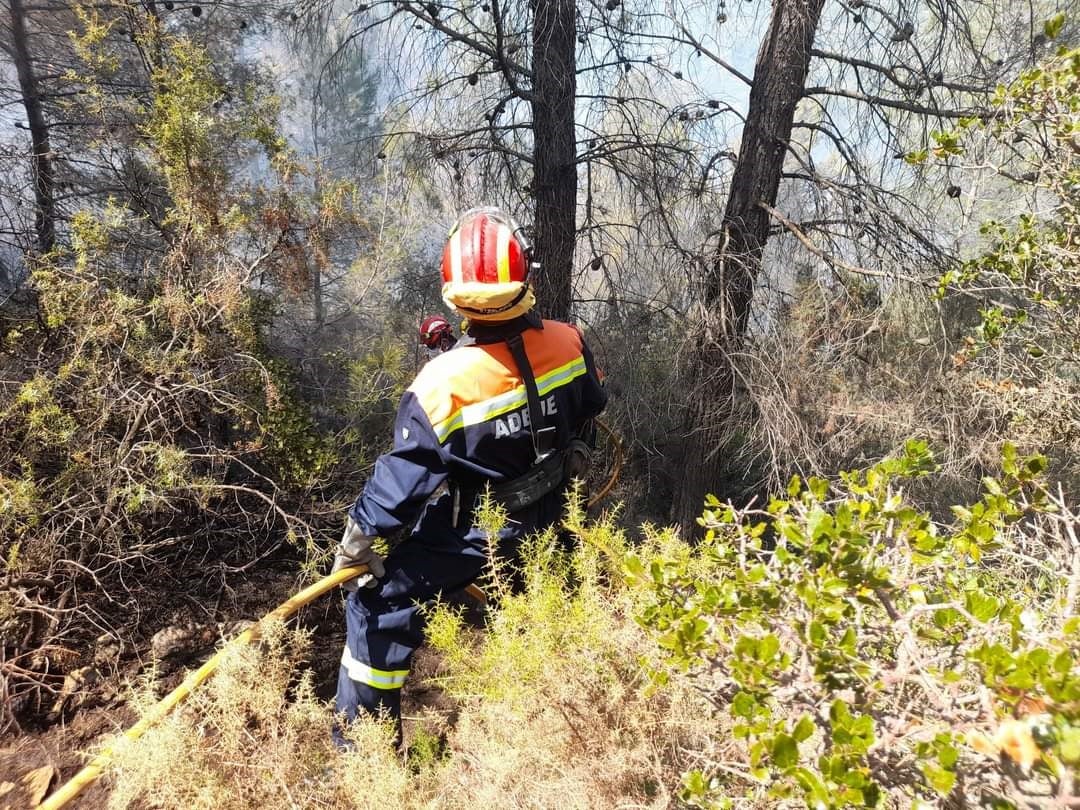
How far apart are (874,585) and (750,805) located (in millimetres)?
583

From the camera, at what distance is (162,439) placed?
2.64 m

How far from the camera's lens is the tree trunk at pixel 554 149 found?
10.9 ft

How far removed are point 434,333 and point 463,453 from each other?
2.52 ft

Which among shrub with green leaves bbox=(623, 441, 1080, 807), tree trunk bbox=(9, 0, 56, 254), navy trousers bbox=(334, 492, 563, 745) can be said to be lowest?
navy trousers bbox=(334, 492, 563, 745)

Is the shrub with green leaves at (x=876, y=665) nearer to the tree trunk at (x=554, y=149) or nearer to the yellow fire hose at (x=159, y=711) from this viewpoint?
the yellow fire hose at (x=159, y=711)

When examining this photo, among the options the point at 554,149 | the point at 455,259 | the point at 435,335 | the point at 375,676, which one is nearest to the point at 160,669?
the point at 375,676

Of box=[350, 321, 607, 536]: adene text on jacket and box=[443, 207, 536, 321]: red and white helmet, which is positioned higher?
box=[443, 207, 536, 321]: red and white helmet

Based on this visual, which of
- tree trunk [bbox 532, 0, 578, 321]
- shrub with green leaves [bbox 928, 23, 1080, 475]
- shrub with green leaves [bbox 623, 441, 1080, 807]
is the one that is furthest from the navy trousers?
shrub with green leaves [bbox 928, 23, 1080, 475]

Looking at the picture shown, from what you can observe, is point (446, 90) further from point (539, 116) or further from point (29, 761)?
point (29, 761)

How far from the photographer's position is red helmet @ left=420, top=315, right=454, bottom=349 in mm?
2670

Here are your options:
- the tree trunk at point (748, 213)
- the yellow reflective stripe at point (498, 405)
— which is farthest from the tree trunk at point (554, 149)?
the yellow reflective stripe at point (498, 405)

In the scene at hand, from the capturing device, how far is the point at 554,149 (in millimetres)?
3576

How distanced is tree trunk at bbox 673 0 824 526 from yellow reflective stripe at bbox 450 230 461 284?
183 cm

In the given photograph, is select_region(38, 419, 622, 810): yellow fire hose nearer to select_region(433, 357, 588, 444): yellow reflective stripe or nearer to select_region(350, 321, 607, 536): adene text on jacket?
select_region(350, 321, 607, 536): adene text on jacket
